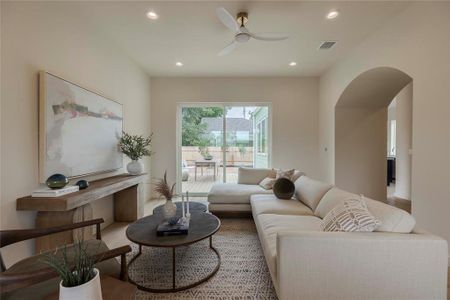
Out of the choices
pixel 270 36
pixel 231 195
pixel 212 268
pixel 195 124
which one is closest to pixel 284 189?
pixel 231 195

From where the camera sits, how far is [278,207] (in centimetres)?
274

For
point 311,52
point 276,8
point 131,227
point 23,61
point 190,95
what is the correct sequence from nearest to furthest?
point 23,61
point 131,227
point 276,8
point 311,52
point 190,95

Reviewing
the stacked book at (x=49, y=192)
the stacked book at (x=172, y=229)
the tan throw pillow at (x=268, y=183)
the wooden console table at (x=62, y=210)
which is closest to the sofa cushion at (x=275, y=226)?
the stacked book at (x=172, y=229)

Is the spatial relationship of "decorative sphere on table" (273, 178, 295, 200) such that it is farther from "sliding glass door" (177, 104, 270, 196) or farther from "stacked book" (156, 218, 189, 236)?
"sliding glass door" (177, 104, 270, 196)

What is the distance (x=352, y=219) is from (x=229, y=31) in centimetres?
279

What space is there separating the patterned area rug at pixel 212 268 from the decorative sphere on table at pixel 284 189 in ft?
2.55

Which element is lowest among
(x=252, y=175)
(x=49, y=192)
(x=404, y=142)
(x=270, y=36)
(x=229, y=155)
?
(x=252, y=175)

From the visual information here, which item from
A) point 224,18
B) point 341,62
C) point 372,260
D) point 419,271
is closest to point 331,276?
point 372,260

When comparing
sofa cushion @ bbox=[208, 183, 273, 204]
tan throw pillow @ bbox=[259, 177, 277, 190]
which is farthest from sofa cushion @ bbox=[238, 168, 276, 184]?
sofa cushion @ bbox=[208, 183, 273, 204]

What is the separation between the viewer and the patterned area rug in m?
1.79

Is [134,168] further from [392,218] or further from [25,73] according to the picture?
[392,218]

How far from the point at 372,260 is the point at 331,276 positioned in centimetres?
28

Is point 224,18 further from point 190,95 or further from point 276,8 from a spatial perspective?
point 190,95

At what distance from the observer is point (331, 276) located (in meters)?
1.38
